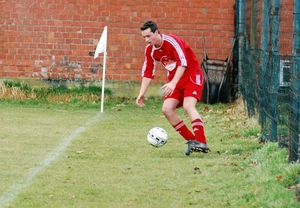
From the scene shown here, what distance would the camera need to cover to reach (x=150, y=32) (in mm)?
10273

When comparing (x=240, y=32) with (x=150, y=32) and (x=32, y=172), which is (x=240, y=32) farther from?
(x=32, y=172)

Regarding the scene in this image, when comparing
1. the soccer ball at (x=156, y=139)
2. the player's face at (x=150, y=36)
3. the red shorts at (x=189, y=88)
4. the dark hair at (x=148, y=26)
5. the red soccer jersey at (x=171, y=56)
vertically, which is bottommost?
the soccer ball at (x=156, y=139)

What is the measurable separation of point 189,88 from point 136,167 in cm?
172

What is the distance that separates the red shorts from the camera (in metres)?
10.7

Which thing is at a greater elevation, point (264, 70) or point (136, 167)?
point (264, 70)

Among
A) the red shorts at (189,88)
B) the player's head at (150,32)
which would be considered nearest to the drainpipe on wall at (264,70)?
the red shorts at (189,88)

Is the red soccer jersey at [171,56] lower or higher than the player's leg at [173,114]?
higher

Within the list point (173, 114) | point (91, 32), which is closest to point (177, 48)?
point (173, 114)

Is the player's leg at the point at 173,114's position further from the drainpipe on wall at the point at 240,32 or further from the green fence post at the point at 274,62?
the drainpipe on wall at the point at 240,32

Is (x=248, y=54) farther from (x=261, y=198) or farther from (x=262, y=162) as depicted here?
(x=261, y=198)

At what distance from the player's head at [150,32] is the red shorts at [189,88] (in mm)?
690

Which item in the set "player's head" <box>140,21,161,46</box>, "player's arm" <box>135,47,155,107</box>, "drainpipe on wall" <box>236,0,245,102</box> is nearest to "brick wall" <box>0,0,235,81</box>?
"drainpipe on wall" <box>236,0,245,102</box>

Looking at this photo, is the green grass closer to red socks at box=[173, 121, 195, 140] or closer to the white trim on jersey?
red socks at box=[173, 121, 195, 140]

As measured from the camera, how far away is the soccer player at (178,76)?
10344 mm
